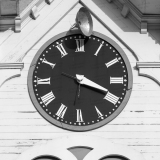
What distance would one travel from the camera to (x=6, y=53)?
14.5m

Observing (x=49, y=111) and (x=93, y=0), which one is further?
(x=93, y=0)

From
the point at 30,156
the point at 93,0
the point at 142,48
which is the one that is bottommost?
the point at 30,156

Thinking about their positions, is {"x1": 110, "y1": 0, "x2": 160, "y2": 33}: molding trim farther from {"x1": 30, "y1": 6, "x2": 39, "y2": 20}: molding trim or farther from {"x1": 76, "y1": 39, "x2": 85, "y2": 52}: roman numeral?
→ {"x1": 30, "y1": 6, "x2": 39, "y2": 20}: molding trim

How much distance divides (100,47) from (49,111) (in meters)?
1.33

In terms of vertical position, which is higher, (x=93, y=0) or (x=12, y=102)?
(x=93, y=0)

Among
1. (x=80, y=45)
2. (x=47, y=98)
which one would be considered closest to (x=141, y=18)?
(x=80, y=45)

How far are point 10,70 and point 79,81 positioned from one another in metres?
1.08

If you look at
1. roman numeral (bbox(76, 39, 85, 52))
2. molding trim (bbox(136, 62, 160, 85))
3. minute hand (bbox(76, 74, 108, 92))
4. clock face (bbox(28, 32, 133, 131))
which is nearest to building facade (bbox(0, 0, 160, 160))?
molding trim (bbox(136, 62, 160, 85))

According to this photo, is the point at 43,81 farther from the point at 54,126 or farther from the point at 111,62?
the point at 111,62

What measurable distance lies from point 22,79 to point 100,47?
1.32 metres

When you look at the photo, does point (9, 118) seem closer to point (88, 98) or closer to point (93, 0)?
point (88, 98)

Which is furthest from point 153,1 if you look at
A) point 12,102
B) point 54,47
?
point 12,102

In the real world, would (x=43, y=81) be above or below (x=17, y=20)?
below

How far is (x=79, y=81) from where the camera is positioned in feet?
46.9
